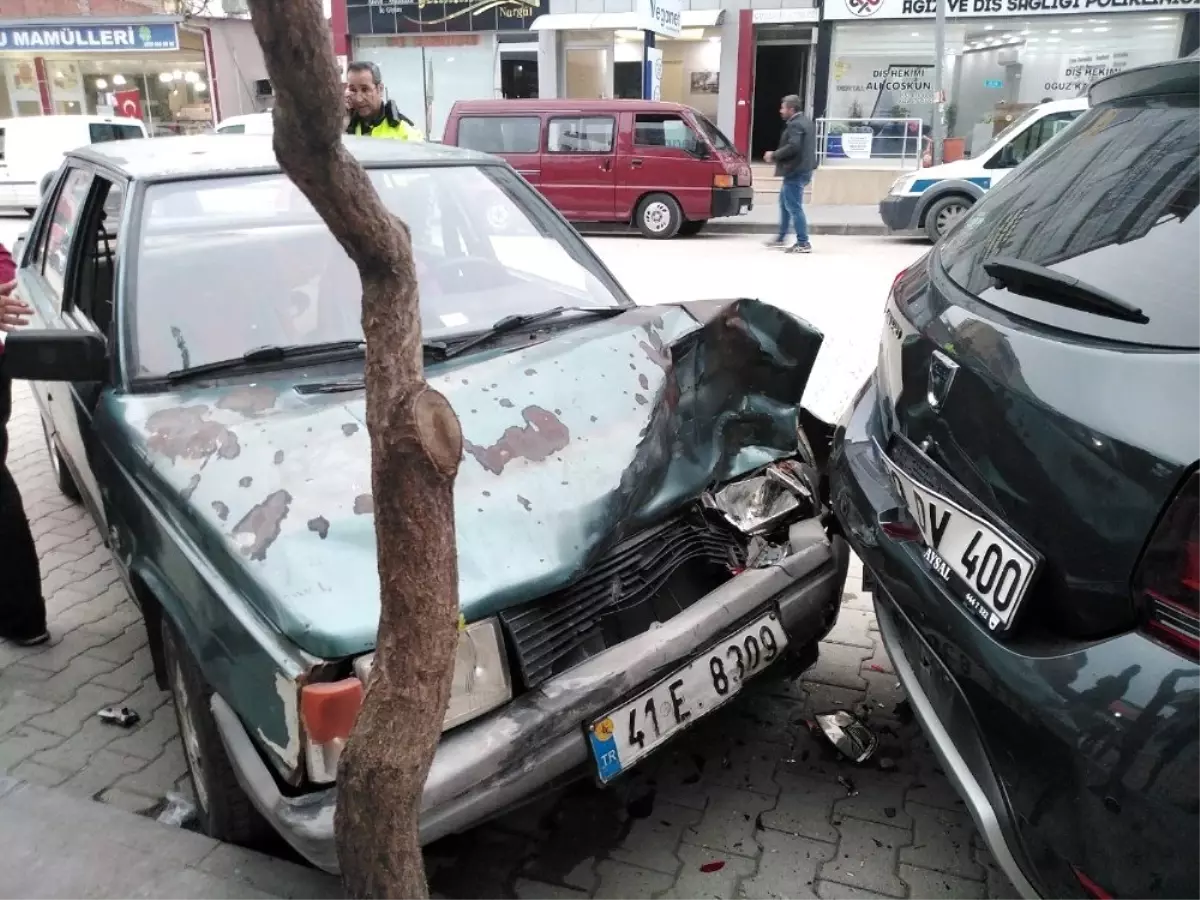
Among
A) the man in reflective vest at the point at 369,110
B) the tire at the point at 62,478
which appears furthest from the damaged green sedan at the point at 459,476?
the man in reflective vest at the point at 369,110

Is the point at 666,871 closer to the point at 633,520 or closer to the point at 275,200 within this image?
the point at 633,520

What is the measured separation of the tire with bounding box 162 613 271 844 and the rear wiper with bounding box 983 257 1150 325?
1943 mm

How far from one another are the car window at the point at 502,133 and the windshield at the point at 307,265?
10839mm

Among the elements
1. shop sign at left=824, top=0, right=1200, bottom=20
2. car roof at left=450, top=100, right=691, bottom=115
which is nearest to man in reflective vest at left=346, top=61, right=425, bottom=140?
car roof at left=450, top=100, right=691, bottom=115

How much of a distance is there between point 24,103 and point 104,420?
29292mm

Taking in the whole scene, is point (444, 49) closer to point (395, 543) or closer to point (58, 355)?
point (58, 355)

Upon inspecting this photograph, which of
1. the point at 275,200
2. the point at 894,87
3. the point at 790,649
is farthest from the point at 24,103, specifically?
the point at 790,649

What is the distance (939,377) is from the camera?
204 cm

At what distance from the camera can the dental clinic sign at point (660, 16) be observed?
16875mm

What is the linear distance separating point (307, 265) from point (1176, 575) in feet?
7.80

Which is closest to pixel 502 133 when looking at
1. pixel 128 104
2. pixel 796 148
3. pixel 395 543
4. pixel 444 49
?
pixel 796 148

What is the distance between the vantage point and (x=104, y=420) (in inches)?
102

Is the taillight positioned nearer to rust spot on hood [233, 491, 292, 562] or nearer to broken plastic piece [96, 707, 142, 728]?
rust spot on hood [233, 491, 292, 562]

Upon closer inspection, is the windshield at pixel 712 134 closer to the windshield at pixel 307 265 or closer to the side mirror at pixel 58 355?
the windshield at pixel 307 265
